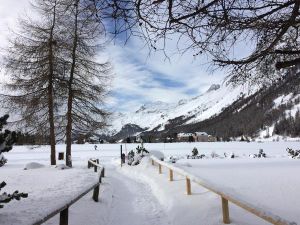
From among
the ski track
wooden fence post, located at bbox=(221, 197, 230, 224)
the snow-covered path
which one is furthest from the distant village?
wooden fence post, located at bbox=(221, 197, 230, 224)

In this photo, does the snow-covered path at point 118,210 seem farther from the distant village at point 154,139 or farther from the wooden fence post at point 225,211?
the distant village at point 154,139

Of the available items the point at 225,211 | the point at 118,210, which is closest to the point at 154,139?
the point at 118,210

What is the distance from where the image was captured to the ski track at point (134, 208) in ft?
29.2

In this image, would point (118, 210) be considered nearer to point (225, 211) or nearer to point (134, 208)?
point (134, 208)

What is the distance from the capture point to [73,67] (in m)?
24.5

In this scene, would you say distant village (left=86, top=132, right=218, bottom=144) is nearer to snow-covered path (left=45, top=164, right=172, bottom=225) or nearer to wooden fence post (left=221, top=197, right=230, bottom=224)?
snow-covered path (left=45, top=164, right=172, bottom=225)

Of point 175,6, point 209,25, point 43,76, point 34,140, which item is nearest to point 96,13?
point 175,6

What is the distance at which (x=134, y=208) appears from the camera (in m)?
10.5

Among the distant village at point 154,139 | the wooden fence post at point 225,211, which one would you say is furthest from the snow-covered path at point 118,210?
the distant village at point 154,139

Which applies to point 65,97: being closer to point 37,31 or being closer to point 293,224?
point 37,31

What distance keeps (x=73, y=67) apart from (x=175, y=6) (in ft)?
67.7

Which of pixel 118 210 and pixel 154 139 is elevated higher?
pixel 154 139

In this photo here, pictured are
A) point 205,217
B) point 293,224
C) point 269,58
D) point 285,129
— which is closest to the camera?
point 293,224

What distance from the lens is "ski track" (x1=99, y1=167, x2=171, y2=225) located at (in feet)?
29.2
